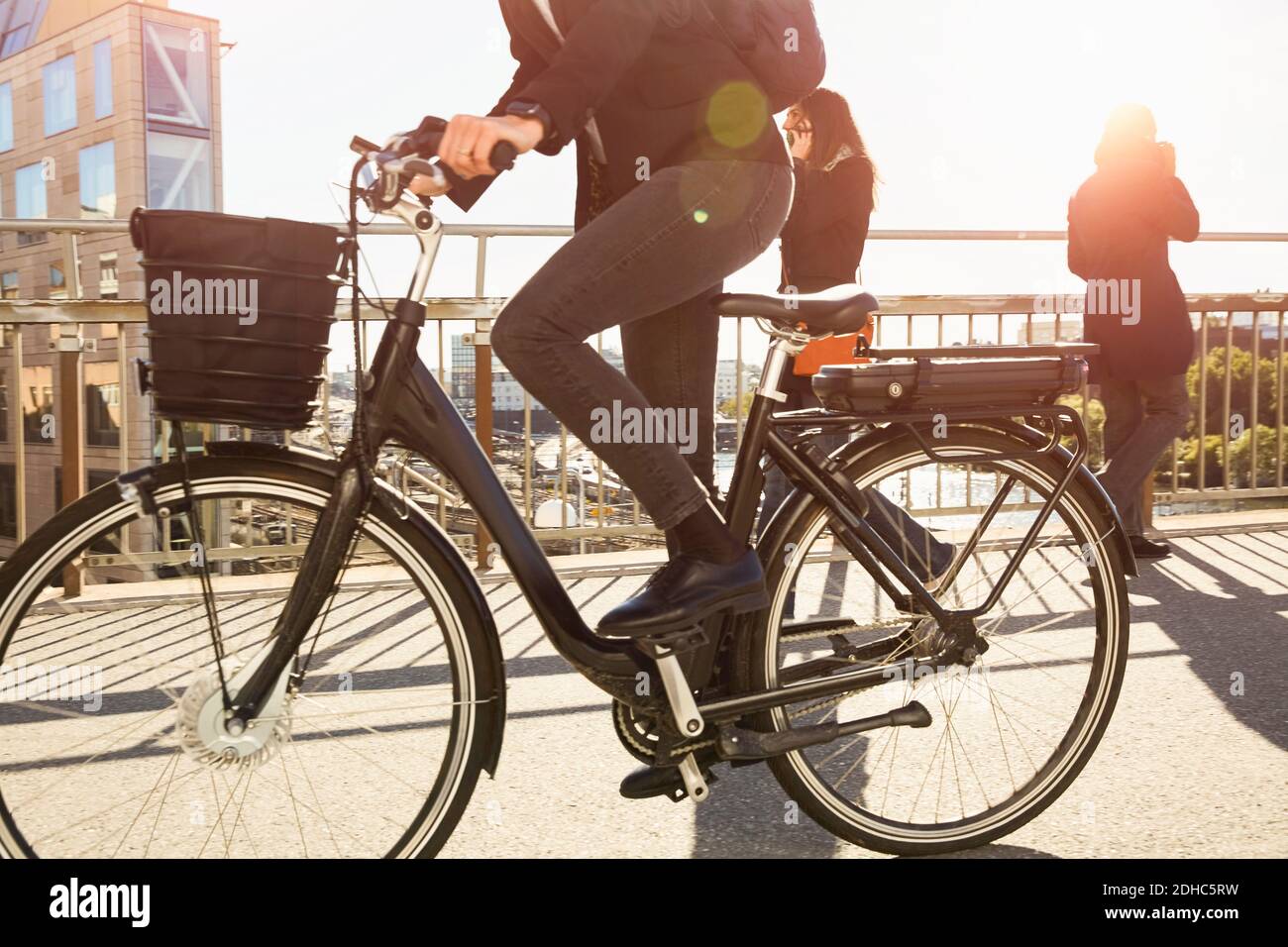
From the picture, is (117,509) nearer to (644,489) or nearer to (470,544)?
(644,489)

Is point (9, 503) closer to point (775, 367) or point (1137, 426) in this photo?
point (775, 367)

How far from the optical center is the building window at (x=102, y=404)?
17.9ft

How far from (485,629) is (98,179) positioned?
2087 inches

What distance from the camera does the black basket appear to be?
1.85m

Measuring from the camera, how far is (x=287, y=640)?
2.14 meters

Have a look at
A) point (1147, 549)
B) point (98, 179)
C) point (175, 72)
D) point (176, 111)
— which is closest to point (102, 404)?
point (1147, 549)

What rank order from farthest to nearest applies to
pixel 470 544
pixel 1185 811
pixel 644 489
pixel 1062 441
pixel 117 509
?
pixel 470 544 < pixel 1185 811 < pixel 1062 441 < pixel 644 489 < pixel 117 509

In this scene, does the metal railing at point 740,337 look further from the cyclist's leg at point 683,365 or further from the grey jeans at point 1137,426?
the cyclist's leg at point 683,365

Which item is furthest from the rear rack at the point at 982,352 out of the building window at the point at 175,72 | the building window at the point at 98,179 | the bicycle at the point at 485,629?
the building window at the point at 98,179

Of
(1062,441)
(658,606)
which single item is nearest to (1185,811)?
(1062,441)

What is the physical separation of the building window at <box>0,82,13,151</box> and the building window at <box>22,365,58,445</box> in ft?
185

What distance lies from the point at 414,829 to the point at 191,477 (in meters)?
0.80

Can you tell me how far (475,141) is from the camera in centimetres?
197

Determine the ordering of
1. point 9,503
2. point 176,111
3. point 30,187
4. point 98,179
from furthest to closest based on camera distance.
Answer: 1. point 30,187
2. point 98,179
3. point 176,111
4. point 9,503
